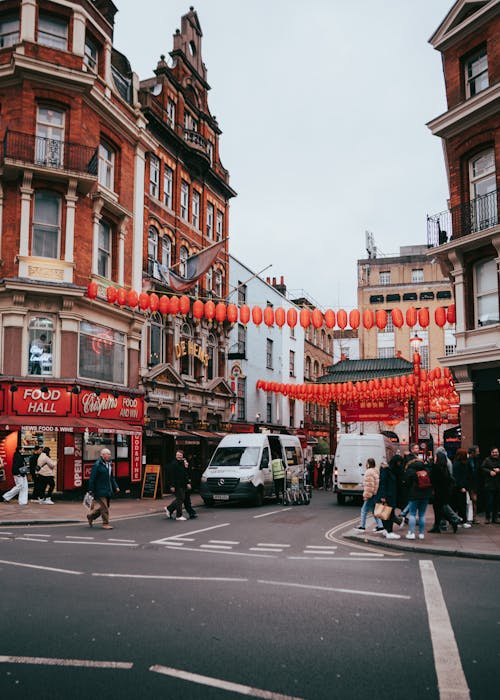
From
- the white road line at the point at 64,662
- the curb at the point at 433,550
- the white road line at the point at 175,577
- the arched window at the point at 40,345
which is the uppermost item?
the arched window at the point at 40,345

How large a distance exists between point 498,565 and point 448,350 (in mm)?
54548

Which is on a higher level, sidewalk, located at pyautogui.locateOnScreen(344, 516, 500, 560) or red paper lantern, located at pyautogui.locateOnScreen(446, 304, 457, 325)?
red paper lantern, located at pyautogui.locateOnScreen(446, 304, 457, 325)

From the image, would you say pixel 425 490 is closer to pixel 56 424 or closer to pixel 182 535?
A: pixel 182 535

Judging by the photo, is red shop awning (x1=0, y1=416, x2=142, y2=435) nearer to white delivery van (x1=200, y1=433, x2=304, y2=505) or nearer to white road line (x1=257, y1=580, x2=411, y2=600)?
white delivery van (x1=200, y1=433, x2=304, y2=505)

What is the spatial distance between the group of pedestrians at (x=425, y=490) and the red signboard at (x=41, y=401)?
1170 centimetres

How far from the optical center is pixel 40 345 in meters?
22.3

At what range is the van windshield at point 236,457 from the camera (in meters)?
21.7

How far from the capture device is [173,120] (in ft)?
105

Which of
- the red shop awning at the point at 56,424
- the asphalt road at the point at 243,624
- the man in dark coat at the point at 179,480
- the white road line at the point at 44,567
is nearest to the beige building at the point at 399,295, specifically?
the red shop awning at the point at 56,424

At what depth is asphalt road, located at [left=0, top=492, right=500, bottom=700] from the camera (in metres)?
4.89

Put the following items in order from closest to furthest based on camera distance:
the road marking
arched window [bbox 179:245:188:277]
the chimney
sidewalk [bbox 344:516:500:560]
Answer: the road marking, sidewalk [bbox 344:516:500:560], arched window [bbox 179:245:188:277], the chimney

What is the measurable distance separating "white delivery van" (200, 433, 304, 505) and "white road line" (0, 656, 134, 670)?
1534 cm

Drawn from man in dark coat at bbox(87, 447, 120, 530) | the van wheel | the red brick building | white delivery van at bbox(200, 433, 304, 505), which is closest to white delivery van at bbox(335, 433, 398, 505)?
white delivery van at bbox(200, 433, 304, 505)

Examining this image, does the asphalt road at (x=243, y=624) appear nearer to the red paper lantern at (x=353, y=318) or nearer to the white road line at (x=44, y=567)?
the white road line at (x=44, y=567)
